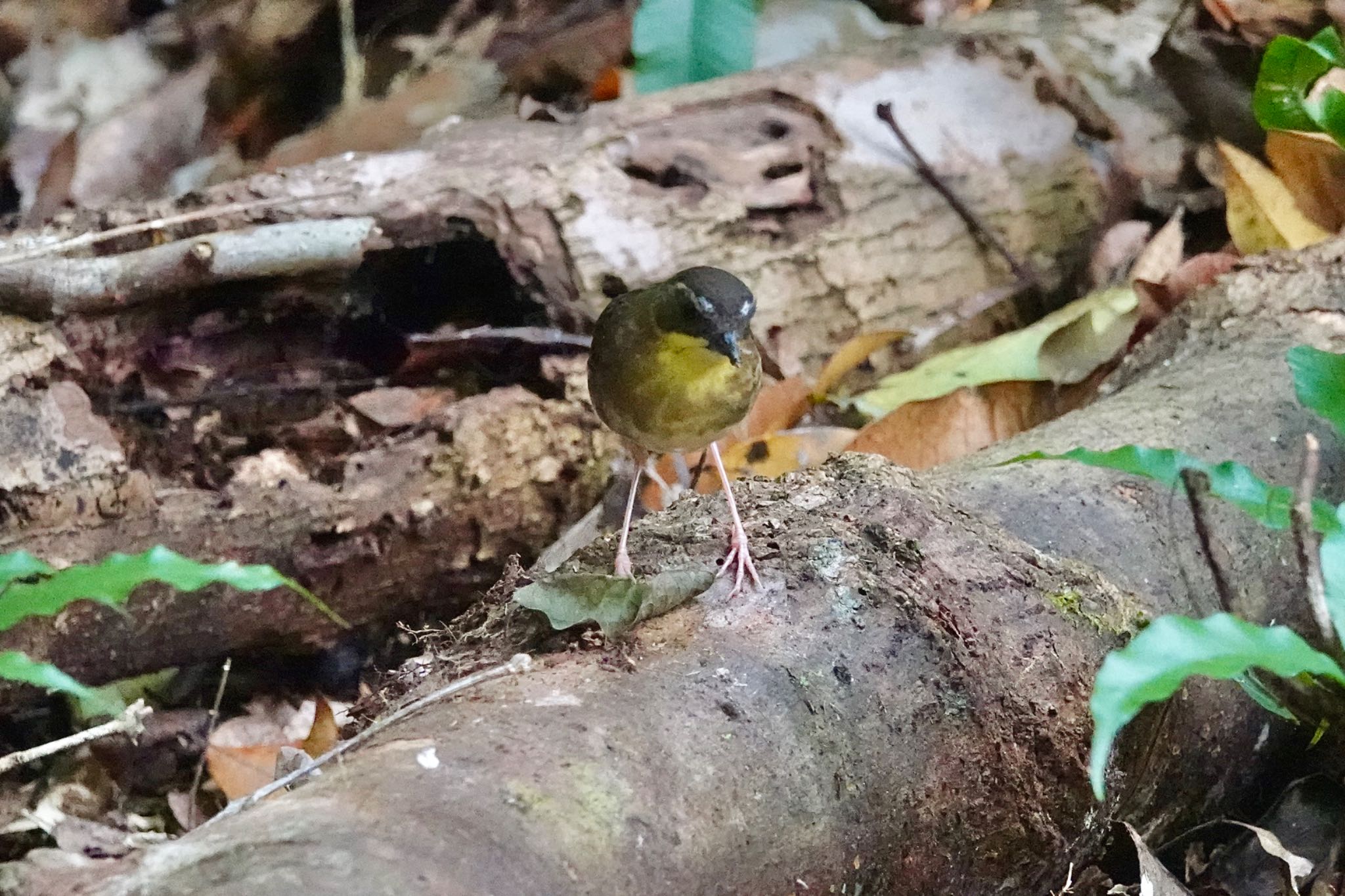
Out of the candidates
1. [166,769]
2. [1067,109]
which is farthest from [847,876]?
[1067,109]

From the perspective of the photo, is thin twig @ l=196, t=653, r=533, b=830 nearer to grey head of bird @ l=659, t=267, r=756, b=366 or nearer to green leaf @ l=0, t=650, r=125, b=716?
green leaf @ l=0, t=650, r=125, b=716

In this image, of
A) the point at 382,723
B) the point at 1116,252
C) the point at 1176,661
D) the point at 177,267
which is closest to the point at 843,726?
the point at 1176,661

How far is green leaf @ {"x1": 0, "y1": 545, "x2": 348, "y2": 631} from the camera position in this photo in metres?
1.53

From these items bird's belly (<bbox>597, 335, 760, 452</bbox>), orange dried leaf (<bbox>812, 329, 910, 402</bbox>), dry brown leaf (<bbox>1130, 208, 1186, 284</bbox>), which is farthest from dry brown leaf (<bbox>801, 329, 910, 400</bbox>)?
bird's belly (<bbox>597, 335, 760, 452</bbox>)

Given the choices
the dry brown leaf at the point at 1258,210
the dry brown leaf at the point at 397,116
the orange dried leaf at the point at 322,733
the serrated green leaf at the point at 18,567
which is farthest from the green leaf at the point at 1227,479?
the dry brown leaf at the point at 397,116

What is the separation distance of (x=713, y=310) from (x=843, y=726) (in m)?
0.81

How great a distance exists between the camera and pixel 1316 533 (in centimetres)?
146

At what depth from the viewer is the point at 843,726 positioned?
1559 mm

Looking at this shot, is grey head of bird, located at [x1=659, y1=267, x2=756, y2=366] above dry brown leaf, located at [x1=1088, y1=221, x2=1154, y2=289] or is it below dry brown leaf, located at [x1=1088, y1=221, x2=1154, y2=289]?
above

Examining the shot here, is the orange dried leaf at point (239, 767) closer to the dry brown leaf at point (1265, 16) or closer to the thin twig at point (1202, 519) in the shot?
the thin twig at point (1202, 519)

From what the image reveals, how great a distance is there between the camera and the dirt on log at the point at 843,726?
119 centimetres

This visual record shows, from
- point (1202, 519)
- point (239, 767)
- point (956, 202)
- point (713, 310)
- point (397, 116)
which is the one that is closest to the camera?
point (1202, 519)

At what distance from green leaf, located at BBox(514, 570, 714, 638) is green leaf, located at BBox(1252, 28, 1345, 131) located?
181cm

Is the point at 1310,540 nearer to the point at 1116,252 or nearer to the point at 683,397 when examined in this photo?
the point at 683,397
